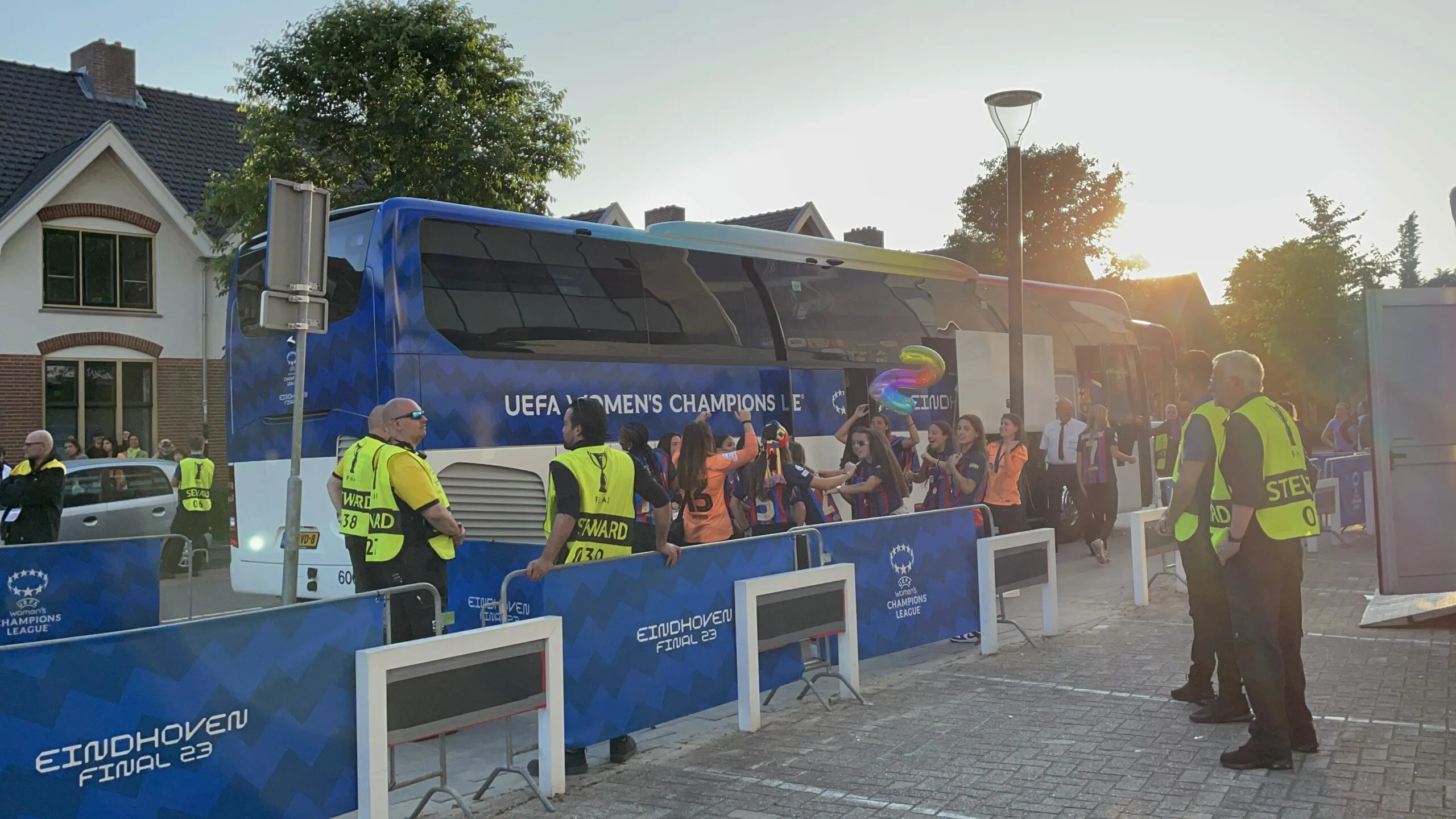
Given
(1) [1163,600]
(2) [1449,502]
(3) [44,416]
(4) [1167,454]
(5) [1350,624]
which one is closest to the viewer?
(2) [1449,502]

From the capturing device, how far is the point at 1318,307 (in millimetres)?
48000

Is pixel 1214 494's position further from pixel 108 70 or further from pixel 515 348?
pixel 108 70

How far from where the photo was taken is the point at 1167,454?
1656cm

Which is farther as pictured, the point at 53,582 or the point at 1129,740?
the point at 53,582

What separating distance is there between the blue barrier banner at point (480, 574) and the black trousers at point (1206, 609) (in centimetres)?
387

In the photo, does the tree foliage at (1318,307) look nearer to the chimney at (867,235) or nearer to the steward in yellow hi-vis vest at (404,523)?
the chimney at (867,235)

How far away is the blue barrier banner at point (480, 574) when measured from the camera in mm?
6914

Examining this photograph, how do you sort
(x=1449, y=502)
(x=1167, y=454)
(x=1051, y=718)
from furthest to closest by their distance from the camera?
(x=1167, y=454) → (x=1449, y=502) → (x=1051, y=718)

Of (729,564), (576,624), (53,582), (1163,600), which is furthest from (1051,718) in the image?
(53,582)

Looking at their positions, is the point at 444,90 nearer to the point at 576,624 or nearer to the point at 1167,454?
the point at 1167,454

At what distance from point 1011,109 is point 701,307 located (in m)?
4.31

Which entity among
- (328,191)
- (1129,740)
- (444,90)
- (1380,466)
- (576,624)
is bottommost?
(1129,740)

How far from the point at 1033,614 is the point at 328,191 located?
6.76m

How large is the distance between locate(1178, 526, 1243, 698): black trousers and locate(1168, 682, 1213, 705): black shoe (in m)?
0.02
